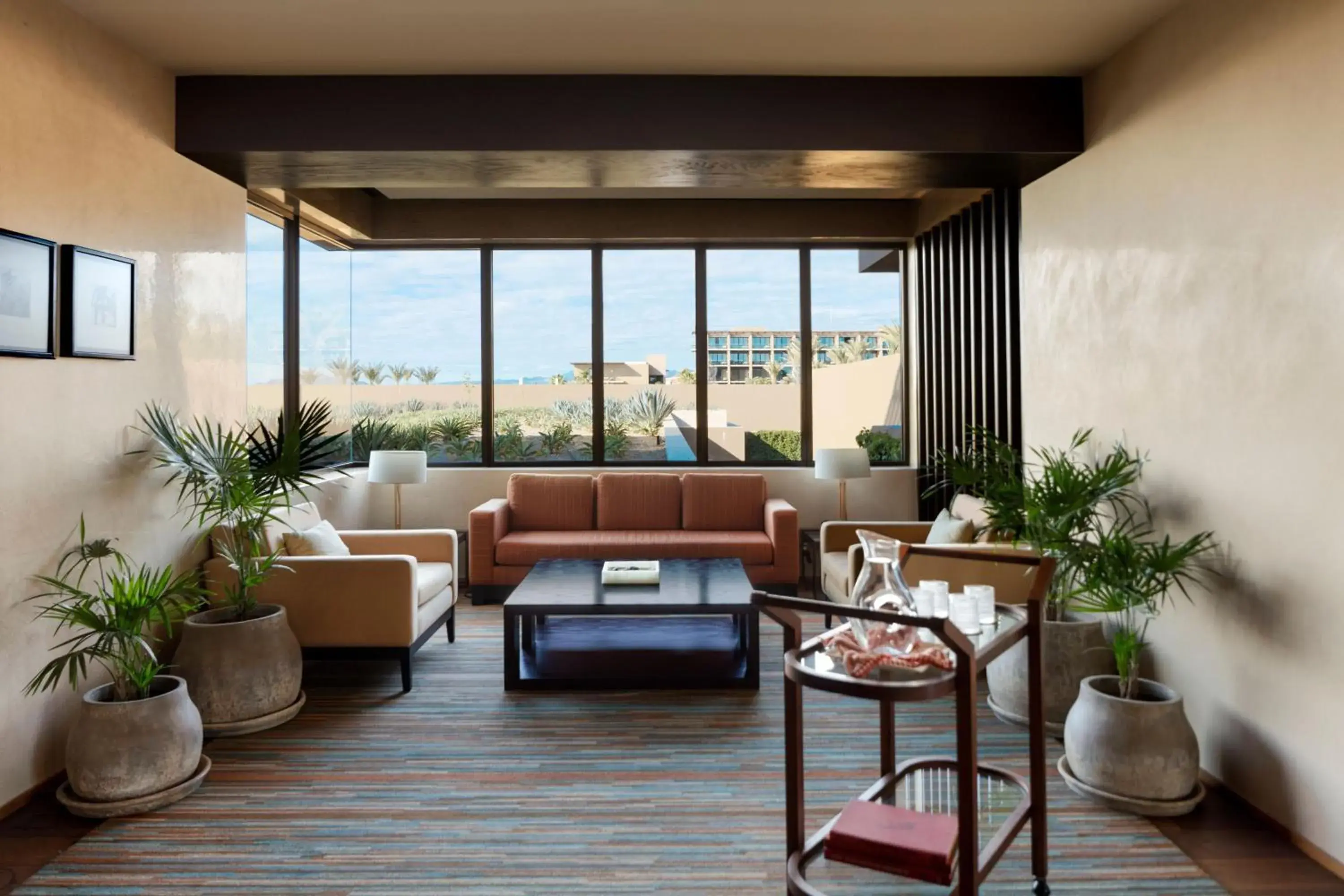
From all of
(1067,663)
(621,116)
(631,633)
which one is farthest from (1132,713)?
(621,116)

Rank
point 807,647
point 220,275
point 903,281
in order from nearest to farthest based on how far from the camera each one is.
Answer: point 807,647
point 220,275
point 903,281

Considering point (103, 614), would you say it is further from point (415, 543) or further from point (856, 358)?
point (856, 358)

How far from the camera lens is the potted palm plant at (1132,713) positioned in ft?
8.98

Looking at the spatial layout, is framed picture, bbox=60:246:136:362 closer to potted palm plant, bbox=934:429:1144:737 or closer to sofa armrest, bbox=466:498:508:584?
sofa armrest, bbox=466:498:508:584

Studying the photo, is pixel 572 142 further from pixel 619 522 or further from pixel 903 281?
pixel 903 281

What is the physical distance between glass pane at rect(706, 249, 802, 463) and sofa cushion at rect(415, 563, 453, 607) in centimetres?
272

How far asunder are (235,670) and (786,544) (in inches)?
134

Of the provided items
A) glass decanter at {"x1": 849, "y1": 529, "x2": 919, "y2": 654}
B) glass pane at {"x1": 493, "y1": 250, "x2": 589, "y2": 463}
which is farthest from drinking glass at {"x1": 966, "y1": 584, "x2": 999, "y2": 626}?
glass pane at {"x1": 493, "y1": 250, "x2": 589, "y2": 463}

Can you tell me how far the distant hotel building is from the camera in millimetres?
6855

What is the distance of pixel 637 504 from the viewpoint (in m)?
6.32

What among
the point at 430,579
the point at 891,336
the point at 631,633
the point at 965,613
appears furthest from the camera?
the point at 891,336

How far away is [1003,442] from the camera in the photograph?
4.87 metres

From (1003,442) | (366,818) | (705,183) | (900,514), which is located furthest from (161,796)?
(900,514)

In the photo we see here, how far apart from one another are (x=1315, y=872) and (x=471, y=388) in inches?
229
